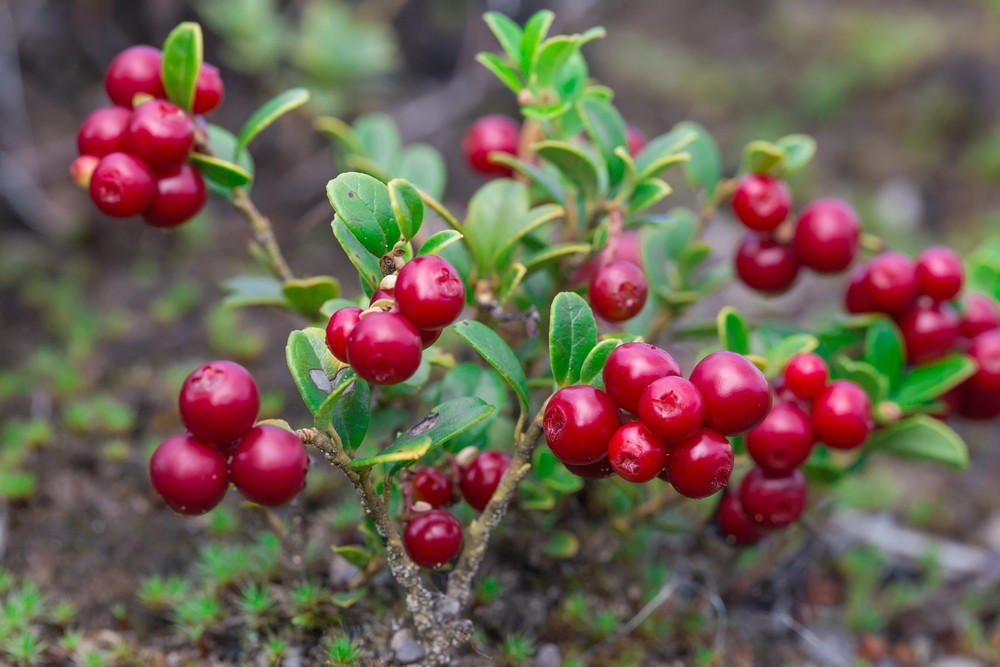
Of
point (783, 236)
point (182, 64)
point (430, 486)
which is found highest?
point (182, 64)

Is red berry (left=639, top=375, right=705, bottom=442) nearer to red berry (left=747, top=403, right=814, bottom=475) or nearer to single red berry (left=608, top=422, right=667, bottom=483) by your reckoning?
single red berry (left=608, top=422, right=667, bottom=483)

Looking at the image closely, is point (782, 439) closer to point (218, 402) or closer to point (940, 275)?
point (940, 275)

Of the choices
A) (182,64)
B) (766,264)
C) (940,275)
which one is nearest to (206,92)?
(182,64)

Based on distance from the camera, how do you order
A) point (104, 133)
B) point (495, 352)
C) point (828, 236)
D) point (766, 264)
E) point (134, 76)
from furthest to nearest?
1. point (766, 264)
2. point (828, 236)
3. point (134, 76)
4. point (104, 133)
5. point (495, 352)

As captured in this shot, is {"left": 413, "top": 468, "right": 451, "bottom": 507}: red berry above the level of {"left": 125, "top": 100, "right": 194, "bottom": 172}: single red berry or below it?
below

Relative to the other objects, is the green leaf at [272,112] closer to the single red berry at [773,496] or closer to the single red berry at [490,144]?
the single red berry at [490,144]

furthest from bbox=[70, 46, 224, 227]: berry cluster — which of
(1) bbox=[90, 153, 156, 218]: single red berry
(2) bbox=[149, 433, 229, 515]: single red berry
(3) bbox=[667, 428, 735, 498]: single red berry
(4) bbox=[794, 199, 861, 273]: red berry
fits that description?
(4) bbox=[794, 199, 861, 273]: red berry

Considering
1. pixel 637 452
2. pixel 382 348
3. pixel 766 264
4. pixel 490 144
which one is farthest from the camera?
pixel 490 144

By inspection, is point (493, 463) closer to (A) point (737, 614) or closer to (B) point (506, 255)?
(B) point (506, 255)
